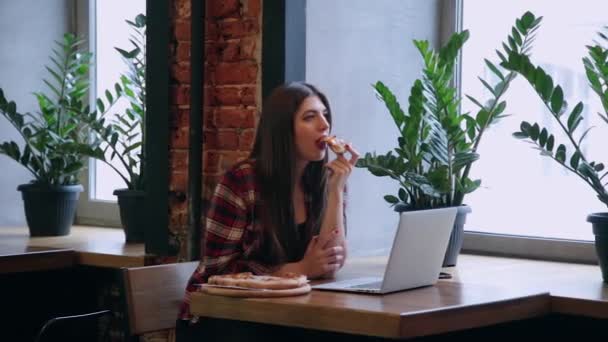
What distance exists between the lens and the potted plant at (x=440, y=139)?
127 inches

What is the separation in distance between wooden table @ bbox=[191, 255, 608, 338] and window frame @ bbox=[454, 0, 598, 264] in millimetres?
433

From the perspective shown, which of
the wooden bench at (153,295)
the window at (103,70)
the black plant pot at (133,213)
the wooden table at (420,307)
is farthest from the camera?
Result: the window at (103,70)

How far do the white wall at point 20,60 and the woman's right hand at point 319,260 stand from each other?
206 centimetres

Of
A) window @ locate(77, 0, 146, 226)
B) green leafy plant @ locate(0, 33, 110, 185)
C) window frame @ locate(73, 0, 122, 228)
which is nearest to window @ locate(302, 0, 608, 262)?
green leafy plant @ locate(0, 33, 110, 185)

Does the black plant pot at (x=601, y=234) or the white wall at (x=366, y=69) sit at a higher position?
the white wall at (x=366, y=69)

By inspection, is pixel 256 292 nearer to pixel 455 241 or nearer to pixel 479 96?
pixel 455 241

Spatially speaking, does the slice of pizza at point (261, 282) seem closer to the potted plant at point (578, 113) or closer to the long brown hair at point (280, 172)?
the long brown hair at point (280, 172)

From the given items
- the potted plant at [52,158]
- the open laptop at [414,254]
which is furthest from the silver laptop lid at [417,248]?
the potted plant at [52,158]

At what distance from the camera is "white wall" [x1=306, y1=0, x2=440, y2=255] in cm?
350

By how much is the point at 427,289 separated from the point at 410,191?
76 centimetres

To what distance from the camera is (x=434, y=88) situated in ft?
10.7

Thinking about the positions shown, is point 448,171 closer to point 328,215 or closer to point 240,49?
point 328,215

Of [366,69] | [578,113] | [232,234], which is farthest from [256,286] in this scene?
[366,69]

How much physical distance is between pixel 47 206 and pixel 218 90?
1016 millimetres
